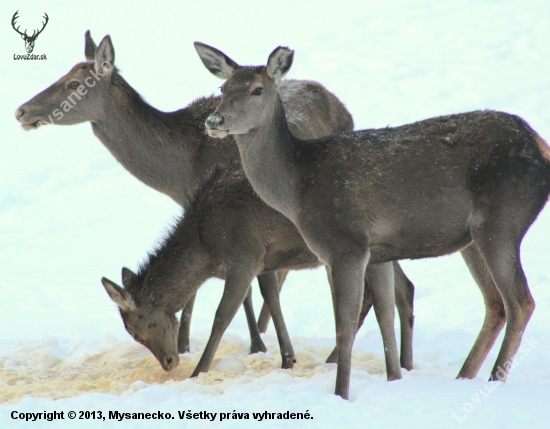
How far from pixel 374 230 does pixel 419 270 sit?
6.50 m

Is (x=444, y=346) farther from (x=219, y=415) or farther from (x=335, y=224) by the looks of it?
(x=219, y=415)

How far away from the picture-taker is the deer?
9.48 m

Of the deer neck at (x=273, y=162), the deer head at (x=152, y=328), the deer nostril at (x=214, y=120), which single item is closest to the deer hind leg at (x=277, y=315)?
the deer head at (x=152, y=328)

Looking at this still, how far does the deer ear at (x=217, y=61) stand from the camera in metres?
7.47

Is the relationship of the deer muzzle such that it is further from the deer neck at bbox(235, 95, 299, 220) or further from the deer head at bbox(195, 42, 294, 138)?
the deer neck at bbox(235, 95, 299, 220)

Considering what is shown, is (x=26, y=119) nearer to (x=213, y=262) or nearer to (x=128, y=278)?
(x=128, y=278)

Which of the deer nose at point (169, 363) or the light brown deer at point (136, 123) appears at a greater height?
the light brown deer at point (136, 123)

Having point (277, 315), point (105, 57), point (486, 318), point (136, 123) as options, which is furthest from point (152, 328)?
point (486, 318)

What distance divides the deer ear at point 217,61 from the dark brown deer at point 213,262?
1.41 m

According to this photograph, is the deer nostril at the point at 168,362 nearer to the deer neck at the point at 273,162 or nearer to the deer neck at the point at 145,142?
the deer neck at the point at 145,142

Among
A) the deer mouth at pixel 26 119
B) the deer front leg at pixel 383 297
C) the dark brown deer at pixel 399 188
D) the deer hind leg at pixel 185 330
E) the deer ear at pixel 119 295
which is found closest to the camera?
the dark brown deer at pixel 399 188

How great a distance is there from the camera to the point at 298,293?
1289cm

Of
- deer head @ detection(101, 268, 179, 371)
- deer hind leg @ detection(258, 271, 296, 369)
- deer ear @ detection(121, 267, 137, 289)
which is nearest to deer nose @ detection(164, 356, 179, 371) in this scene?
deer head @ detection(101, 268, 179, 371)

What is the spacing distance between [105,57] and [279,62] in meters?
3.10
